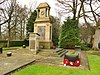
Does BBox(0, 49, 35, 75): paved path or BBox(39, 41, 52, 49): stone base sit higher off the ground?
BBox(39, 41, 52, 49): stone base

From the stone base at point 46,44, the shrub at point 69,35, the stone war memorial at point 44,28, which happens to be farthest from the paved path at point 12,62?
the shrub at point 69,35

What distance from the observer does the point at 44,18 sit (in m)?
15.9

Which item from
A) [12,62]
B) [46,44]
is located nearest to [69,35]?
[46,44]

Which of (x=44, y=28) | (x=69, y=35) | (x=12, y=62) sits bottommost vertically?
(x=12, y=62)

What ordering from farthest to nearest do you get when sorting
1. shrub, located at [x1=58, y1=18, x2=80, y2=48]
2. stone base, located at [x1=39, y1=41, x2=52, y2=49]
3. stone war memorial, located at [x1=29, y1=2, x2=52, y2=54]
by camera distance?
shrub, located at [x1=58, y1=18, x2=80, y2=48], stone base, located at [x1=39, y1=41, x2=52, y2=49], stone war memorial, located at [x1=29, y1=2, x2=52, y2=54]

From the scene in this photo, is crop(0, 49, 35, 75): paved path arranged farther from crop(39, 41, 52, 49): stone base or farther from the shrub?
the shrub

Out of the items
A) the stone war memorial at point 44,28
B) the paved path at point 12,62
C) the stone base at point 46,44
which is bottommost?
the paved path at point 12,62

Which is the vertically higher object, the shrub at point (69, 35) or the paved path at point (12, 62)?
the shrub at point (69, 35)

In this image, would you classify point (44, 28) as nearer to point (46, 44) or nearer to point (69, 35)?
point (46, 44)

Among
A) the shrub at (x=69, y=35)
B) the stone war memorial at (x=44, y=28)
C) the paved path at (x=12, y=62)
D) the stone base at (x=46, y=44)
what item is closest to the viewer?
the paved path at (x=12, y=62)

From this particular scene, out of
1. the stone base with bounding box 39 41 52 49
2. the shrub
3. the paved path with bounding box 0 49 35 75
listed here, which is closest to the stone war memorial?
the stone base with bounding box 39 41 52 49

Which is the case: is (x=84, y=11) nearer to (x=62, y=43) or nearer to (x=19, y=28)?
(x=62, y=43)

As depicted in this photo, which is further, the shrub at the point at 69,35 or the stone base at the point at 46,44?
the shrub at the point at 69,35

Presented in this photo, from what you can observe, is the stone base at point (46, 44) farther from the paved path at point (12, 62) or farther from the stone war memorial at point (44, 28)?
the paved path at point (12, 62)
